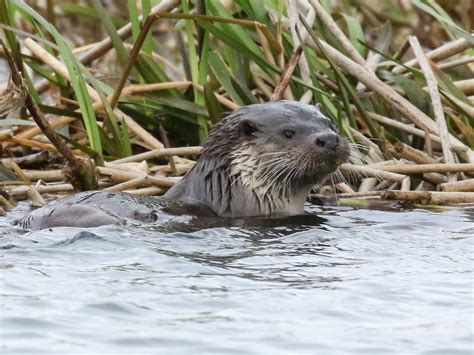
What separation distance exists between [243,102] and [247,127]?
1.02m

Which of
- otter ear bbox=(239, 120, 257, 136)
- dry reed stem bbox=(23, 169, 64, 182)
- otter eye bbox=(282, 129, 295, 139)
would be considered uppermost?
otter ear bbox=(239, 120, 257, 136)

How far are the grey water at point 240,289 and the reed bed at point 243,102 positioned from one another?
27.8 inches

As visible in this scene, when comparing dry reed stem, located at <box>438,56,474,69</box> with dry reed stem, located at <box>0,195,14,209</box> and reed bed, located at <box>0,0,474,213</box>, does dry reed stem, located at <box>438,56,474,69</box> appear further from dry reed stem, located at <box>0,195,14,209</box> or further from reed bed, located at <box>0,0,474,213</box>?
dry reed stem, located at <box>0,195,14,209</box>

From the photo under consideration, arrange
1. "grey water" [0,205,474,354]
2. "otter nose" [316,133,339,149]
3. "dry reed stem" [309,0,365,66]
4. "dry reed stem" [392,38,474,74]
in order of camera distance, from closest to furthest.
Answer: "grey water" [0,205,474,354] < "otter nose" [316,133,339,149] < "dry reed stem" [309,0,365,66] < "dry reed stem" [392,38,474,74]

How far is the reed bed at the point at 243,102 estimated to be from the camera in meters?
6.03

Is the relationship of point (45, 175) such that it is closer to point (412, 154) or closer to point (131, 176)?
point (131, 176)

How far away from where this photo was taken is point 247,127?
18.5 feet

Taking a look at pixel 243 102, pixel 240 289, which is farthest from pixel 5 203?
pixel 240 289

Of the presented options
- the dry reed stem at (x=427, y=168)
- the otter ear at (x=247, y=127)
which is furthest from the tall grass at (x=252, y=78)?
the otter ear at (x=247, y=127)

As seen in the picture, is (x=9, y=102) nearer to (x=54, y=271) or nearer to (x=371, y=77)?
(x=54, y=271)

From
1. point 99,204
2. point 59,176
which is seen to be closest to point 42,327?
point 99,204

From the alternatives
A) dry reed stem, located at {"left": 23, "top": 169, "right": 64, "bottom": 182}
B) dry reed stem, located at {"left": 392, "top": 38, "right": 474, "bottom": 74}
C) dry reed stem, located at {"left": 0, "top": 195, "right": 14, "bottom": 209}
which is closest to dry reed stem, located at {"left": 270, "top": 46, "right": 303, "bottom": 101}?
dry reed stem, located at {"left": 392, "top": 38, "right": 474, "bottom": 74}

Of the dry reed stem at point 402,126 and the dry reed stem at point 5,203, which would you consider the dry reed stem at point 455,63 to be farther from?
the dry reed stem at point 5,203

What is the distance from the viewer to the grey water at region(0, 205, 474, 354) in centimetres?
354
